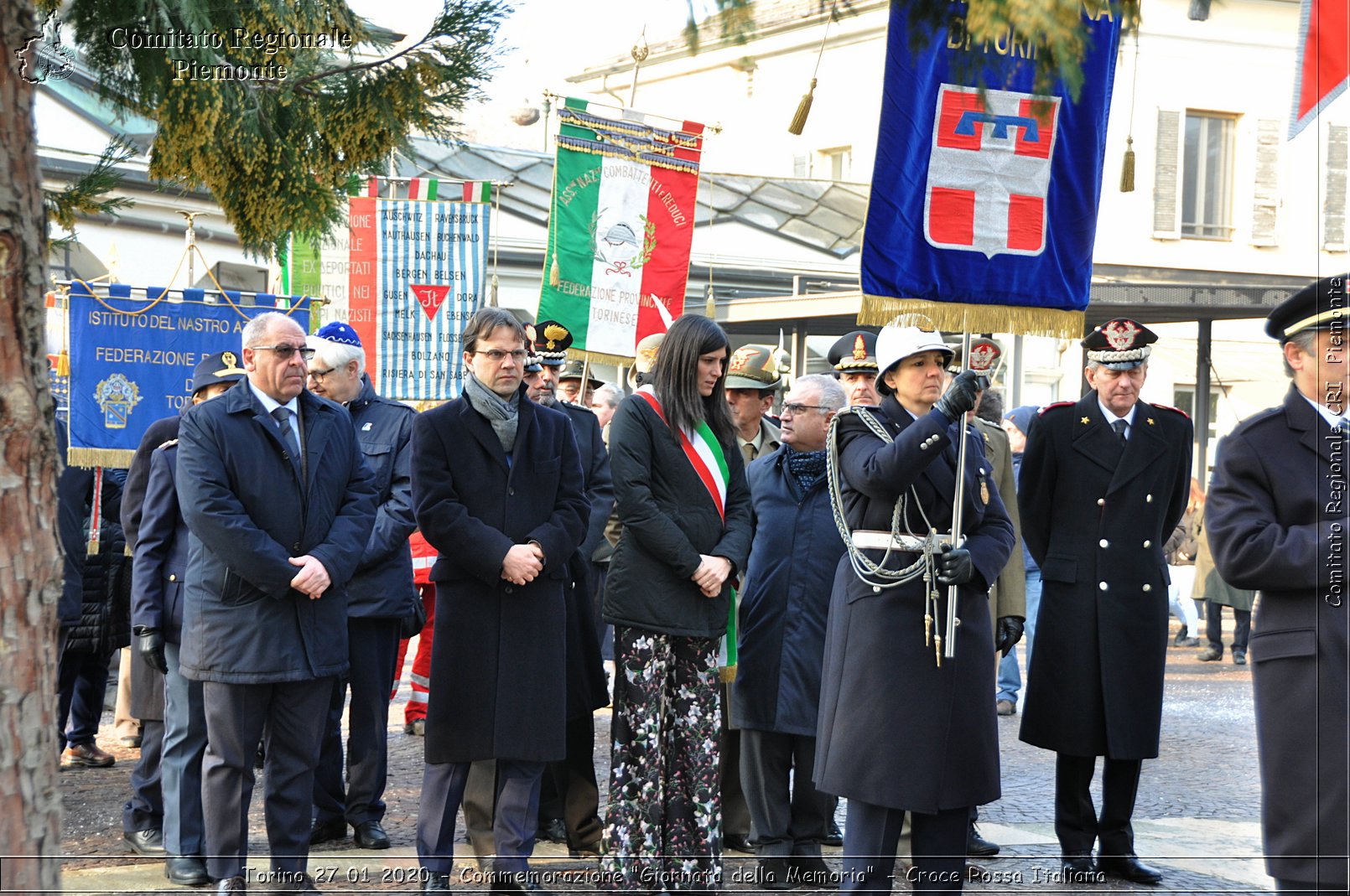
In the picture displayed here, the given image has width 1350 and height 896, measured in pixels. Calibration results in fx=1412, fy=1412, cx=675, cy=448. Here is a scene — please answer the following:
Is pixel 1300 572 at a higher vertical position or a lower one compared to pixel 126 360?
lower

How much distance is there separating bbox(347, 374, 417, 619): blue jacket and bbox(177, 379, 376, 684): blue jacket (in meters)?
0.71

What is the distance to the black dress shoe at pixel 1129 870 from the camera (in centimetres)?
589

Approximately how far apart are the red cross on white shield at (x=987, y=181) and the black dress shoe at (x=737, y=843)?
2818 mm

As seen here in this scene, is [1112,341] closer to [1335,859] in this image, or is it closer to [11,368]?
[1335,859]

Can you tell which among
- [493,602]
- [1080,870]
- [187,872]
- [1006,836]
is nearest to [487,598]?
[493,602]

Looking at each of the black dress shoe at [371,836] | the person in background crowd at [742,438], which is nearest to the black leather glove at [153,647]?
the black dress shoe at [371,836]

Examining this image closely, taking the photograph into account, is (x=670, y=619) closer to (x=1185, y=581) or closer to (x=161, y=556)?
(x=161, y=556)

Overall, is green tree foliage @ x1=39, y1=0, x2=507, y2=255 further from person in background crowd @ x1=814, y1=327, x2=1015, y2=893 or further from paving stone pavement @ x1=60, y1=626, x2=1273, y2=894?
paving stone pavement @ x1=60, y1=626, x2=1273, y2=894

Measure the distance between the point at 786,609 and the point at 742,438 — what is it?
1.11m

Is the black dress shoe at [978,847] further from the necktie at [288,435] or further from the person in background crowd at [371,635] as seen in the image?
the necktie at [288,435]

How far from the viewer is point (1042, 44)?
9.23 feet

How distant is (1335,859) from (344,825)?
Result: 13.5 feet

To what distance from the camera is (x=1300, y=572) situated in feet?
13.5

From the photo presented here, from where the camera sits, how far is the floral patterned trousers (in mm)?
5445
